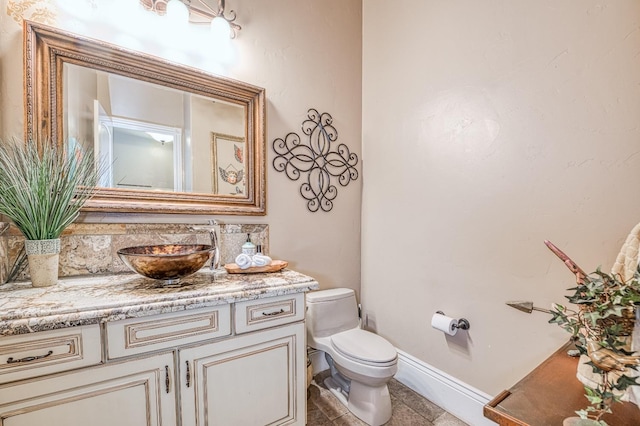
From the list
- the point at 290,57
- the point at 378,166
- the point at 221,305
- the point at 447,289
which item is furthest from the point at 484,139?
the point at 221,305

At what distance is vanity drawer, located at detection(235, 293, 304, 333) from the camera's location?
3.89 feet

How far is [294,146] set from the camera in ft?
6.24

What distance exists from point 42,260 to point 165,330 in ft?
1.95

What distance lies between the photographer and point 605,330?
62cm

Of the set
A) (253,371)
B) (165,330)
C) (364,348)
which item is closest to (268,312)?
(253,371)

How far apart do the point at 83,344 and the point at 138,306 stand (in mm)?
187

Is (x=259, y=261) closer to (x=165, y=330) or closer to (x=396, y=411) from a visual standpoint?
(x=165, y=330)

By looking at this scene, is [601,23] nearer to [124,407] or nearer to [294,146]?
[294,146]

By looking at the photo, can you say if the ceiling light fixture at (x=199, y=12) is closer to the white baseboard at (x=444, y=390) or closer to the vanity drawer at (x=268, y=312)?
the vanity drawer at (x=268, y=312)

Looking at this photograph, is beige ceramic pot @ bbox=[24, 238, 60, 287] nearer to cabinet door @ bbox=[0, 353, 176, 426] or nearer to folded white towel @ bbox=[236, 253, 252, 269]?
cabinet door @ bbox=[0, 353, 176, 426]

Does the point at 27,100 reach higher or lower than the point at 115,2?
lower

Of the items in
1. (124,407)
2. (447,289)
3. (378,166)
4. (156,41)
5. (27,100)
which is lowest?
(124,407)

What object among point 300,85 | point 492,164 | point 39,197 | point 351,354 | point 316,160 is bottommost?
point 351,354

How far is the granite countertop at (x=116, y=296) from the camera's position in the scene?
0.87 m
